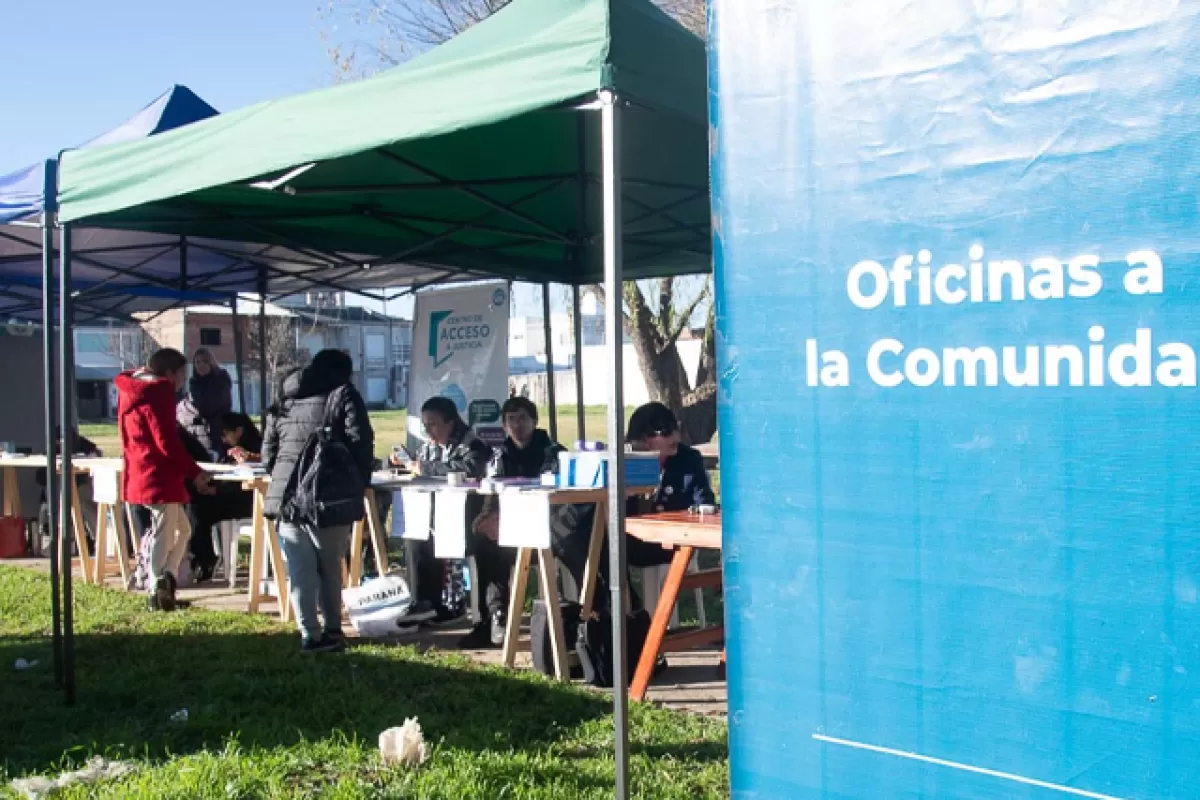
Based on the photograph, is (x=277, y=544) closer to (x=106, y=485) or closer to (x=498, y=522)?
(x=106, y=485)

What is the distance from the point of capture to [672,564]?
4996 mm

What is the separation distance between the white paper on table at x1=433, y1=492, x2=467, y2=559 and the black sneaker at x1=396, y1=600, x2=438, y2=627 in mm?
898

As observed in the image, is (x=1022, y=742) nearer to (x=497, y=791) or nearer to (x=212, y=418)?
(x=497, y=791)

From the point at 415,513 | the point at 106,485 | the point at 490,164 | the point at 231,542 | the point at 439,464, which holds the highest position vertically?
the point at 490,164

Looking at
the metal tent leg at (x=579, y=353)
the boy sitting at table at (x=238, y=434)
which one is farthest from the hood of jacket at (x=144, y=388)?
the metal tent leg at (x=579, y=353)

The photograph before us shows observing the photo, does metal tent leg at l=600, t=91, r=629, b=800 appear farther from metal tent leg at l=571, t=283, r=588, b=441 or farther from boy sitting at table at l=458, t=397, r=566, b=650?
metal tent leg at l=571, t=283, r=588, b=441

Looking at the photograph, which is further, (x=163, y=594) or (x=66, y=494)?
(x=163, y=594)

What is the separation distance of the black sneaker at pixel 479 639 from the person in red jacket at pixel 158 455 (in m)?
2.32

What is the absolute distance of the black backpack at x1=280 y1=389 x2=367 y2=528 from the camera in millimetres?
5945

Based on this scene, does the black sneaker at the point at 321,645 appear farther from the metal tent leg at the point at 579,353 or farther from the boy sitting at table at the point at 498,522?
the metal tent leg at the point at 579,353

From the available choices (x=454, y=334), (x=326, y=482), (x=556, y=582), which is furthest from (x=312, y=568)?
(x=454, y=334)

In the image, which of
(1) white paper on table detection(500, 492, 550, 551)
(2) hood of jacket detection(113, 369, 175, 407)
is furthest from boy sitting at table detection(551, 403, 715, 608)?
(2) hood of jacket detection(113, 369, 175, 407)

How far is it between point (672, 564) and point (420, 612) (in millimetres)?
2642

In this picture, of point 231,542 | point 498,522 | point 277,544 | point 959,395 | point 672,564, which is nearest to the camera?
point 959,395
